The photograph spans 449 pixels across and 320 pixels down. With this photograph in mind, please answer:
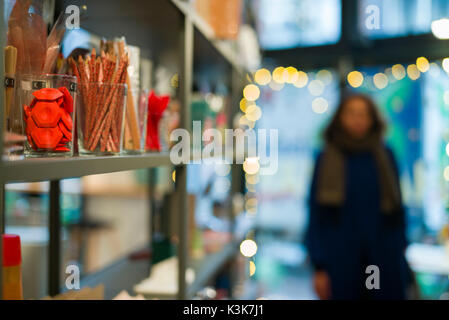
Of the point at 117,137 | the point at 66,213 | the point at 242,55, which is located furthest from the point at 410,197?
the point at 117,137

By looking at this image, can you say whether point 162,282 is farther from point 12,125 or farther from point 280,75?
point 280,75

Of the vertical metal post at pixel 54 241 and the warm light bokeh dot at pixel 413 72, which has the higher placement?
the warm light bokeh dot at pixel 413 72

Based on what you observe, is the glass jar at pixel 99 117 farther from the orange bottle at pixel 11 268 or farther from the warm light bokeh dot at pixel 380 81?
the warm light bokeh dot at pixel 380 81

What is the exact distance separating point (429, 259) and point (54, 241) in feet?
7.58

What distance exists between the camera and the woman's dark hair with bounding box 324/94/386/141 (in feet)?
7.63

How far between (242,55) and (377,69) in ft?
4.39

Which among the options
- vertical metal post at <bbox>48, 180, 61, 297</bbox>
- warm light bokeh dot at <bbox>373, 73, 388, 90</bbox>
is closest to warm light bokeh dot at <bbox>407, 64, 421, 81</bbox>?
warm light bokeh dot at <bbox>373, 73, 388, 90</bbox>

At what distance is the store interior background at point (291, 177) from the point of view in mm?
2137

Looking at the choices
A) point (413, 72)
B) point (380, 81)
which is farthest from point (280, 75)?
point (413, 72)

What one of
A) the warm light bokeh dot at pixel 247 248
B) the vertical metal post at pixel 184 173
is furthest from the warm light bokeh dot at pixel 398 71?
the vertical metal post at pixel 184 173

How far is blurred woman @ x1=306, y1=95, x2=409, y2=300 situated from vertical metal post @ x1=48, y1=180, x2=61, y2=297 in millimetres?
1579

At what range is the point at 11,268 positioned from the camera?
67 cm

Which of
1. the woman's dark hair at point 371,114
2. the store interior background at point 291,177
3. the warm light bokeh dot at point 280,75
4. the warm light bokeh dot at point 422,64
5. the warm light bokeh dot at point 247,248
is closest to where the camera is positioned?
the store interior background at point 291,177

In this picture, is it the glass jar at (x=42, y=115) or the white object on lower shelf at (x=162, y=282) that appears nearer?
the glass jar at (x=42, y=115)
